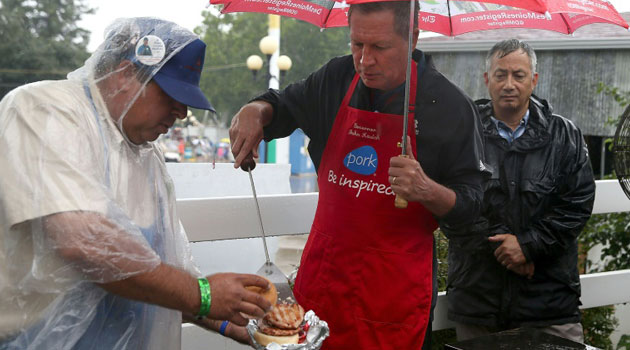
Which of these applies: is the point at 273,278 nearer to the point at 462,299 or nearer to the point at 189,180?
the point at 462,299

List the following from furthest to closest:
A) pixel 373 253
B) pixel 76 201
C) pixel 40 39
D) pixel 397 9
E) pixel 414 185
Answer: pixel 40 39 → pixel 373 253 → pixel 397 9 → pixel 414 185 → pixel 76 201

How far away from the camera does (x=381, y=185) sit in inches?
92.5

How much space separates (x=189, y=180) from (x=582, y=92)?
9.96 meters

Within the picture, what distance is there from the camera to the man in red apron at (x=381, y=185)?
7.52 ft

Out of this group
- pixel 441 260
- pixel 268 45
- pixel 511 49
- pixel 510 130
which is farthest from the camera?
pixel 268 45

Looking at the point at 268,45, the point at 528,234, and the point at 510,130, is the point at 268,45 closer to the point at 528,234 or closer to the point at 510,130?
the point at 510,130

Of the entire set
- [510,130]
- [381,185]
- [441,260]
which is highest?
[510,130]

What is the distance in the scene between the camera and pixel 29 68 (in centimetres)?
2931

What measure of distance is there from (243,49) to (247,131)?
48211 mm

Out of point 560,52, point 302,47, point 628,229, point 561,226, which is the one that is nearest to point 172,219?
point 561,226

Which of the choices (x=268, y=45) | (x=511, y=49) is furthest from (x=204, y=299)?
(x=268, y=45)

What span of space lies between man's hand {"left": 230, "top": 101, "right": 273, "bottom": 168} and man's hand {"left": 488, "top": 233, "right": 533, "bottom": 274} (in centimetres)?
123

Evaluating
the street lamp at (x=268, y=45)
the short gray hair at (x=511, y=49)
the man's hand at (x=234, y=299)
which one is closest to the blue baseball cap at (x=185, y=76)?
the man's hand at (x=234, y=299)

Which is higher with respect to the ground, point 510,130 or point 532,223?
point 510,130
